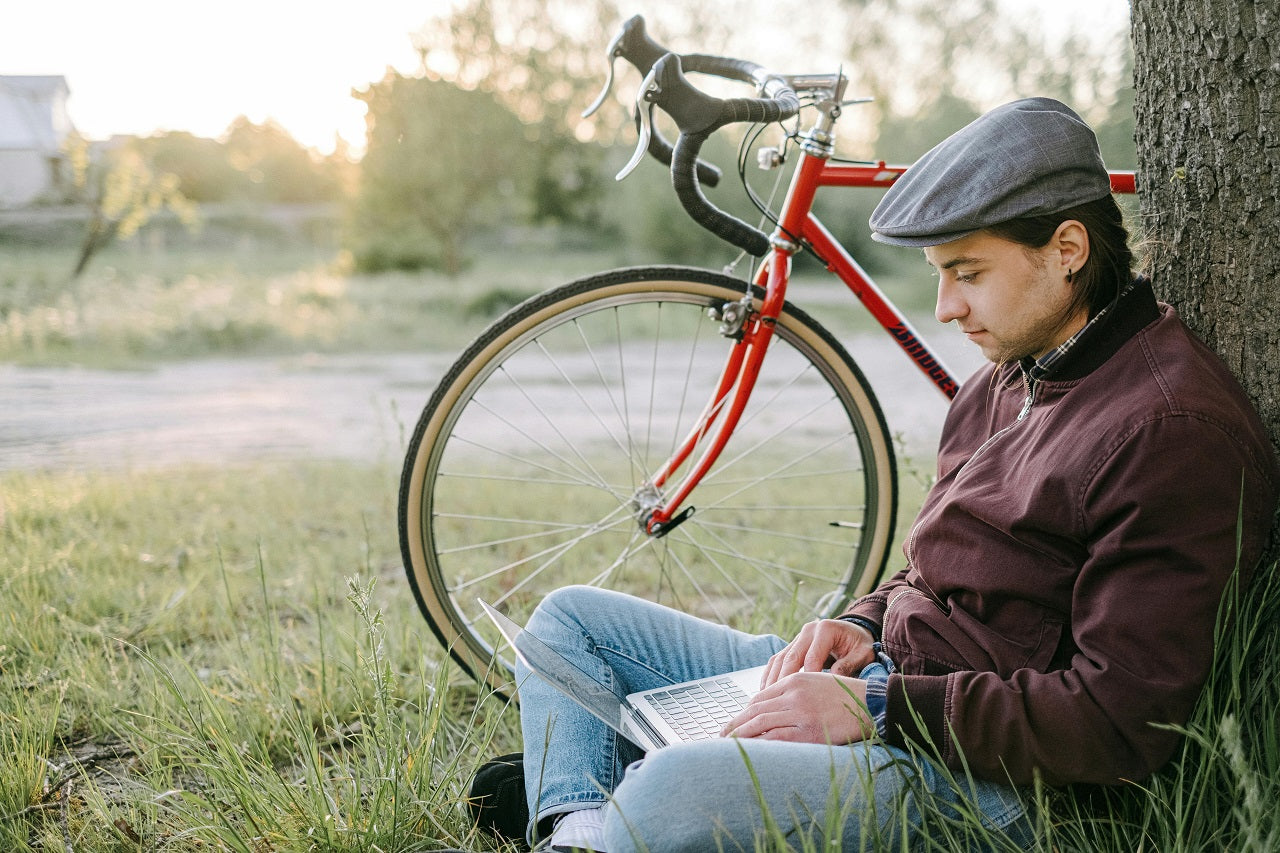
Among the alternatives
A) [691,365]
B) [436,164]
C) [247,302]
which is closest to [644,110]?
[691,365]

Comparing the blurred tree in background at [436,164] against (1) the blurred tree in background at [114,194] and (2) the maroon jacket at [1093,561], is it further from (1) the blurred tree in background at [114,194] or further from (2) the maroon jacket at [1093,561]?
(2) the maroon jacket at [1093,561]

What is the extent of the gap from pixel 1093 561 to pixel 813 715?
37 cm

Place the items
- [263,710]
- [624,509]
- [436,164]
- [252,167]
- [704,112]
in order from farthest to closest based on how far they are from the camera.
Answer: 1. [252,167]
2. [436,164]
3. [624,509]
4. [263,710]
5. [704,112]

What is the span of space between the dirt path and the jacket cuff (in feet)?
8.86

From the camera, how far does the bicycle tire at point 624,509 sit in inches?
73.0

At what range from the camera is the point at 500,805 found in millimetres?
1390

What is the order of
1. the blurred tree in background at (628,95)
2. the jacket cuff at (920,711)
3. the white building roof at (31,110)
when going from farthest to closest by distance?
the white building roof at (31,110)
the blurred tree in background at (628,95)
the jacket cuff at (920,711)

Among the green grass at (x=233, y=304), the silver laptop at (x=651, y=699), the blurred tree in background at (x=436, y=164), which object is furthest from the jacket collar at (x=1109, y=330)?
the blurred tree in background at (x=436, y=164)

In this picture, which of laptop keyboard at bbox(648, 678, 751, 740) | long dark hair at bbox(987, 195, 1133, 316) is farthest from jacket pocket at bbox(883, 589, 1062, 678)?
long dark hair at bbox(987, 195, 1133, 316)

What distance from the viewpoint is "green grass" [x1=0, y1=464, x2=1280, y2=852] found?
3.92ft

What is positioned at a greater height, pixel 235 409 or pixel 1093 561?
pixel 1093 561

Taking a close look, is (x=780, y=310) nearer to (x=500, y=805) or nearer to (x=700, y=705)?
(x=700, y=705)

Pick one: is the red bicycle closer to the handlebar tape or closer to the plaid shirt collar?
the handlebar tape

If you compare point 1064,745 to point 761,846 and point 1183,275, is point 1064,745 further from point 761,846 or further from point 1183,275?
point 1183,275
